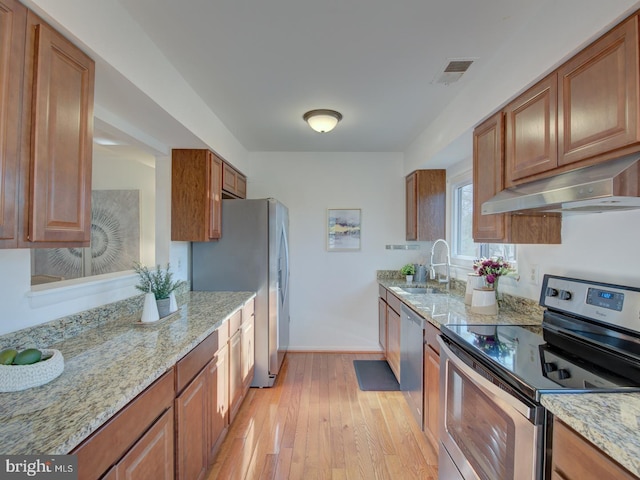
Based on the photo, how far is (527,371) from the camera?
1.17 meters

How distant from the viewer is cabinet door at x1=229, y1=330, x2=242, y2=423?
7.25 feet

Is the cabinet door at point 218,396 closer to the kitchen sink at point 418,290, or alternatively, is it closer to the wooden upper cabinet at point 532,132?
the kitchen sink at point 418,290

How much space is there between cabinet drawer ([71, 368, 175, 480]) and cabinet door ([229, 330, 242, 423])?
903 millimetres

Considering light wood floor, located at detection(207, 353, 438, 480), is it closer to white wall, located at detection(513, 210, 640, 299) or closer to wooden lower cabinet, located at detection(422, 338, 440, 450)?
wooden lower cabinet, located at detection(422, 338, 440, 450)

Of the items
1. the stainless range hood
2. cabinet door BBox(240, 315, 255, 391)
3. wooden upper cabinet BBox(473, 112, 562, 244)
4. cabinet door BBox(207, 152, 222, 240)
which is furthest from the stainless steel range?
cabinet door BBox(207, 152, 222, 240)

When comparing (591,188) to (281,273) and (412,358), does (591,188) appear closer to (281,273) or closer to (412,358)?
(412,358)

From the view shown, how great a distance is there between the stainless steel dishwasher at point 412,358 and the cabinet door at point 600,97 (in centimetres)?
134

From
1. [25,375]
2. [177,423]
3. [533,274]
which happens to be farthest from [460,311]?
[25,375]

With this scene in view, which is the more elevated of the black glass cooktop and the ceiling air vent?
the ceiling air vent

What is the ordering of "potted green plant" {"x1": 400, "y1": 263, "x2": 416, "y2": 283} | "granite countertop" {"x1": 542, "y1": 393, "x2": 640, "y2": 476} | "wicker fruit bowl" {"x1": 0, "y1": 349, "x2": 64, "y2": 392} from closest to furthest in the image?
"granite countertop" {"x1": 542, "y1": 393, "x2": 640, "y2": 476} → "wicker fruit bowl" {"x1": 0, "y1": 349, "x2": 64, "y2": 392} → "potted green plant" {"x1": 400, "y1": 263, "x2": 416, "y2": 283}

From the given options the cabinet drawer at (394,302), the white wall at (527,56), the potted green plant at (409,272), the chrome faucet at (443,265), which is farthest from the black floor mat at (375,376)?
the white wall at (527,56)

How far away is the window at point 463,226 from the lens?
312 centimetres

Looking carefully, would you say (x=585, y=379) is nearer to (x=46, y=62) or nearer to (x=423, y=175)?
(x=46, y=62)

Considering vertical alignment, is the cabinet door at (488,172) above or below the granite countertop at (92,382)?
above
